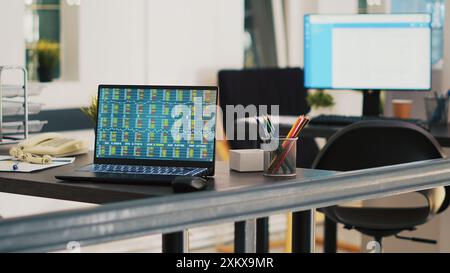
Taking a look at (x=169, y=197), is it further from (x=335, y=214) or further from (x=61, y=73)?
(x=61, y=73)

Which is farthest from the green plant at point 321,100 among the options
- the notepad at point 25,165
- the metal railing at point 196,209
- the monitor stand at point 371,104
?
the metal railing at point 196,209

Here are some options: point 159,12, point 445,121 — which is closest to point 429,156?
point 445,121

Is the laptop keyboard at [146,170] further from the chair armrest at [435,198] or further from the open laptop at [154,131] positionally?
the chair armrest at [435,198]

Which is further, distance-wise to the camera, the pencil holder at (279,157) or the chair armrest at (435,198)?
the chair armrest at (435,198)

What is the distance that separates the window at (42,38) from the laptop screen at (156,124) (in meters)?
2.40

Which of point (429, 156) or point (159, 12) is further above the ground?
point (159, 12)

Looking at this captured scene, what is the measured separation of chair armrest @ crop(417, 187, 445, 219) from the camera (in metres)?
2.79

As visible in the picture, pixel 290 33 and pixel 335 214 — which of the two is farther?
pixel 290 33

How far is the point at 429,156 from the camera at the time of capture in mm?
2787

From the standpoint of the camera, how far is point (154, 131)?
2076 millimetres

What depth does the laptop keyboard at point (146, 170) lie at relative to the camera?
1964 millimetres

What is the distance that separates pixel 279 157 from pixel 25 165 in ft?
2.11

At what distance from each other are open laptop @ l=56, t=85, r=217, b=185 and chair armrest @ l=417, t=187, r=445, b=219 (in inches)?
40.8

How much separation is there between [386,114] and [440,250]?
0.74m
